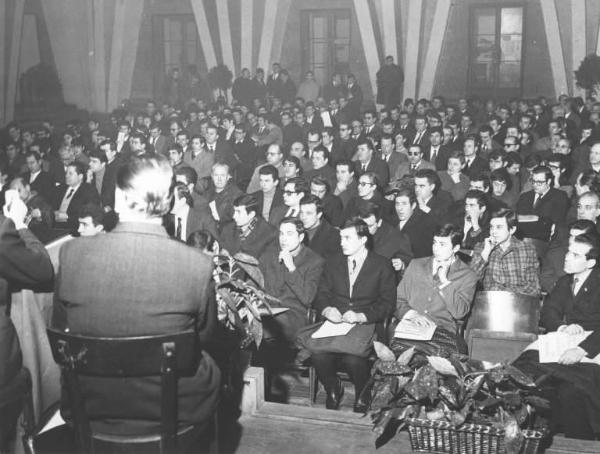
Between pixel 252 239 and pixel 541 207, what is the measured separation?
268 cm

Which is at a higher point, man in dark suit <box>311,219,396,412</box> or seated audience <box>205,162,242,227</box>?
seated audience <box>205,162,242,227</box>

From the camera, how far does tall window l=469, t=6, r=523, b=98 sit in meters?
14.7

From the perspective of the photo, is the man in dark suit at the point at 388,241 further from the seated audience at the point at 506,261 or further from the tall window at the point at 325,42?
the tall window at the point at 325,42

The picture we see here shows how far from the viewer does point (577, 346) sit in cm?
380

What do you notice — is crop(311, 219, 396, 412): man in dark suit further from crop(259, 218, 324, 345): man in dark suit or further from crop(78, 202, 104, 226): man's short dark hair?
crop(78, 202, 104, 226): man's short dark hair

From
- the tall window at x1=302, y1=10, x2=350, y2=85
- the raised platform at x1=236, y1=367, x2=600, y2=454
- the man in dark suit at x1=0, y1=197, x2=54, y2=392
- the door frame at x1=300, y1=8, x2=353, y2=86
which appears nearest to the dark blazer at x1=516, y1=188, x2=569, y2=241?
the raised platform at x1=236, y1=367, x2=600, y2=454

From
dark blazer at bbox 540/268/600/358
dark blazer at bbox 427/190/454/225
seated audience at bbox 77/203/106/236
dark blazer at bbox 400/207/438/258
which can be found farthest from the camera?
dark blazer at bbox 427/190/454/225

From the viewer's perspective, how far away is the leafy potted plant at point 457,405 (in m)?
2.69

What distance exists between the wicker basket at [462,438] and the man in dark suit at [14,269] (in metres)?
1.45

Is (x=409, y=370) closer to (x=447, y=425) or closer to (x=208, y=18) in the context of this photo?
(x=447, y=425)

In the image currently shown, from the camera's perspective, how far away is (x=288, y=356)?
15.1 ft

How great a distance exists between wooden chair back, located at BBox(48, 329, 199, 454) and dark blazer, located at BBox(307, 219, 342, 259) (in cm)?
367

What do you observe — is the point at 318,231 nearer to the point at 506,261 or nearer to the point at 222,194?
the point at 506,261

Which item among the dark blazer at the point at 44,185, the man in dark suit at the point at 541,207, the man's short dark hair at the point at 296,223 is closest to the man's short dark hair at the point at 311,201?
the man's short dark hair at the point at 296,223
